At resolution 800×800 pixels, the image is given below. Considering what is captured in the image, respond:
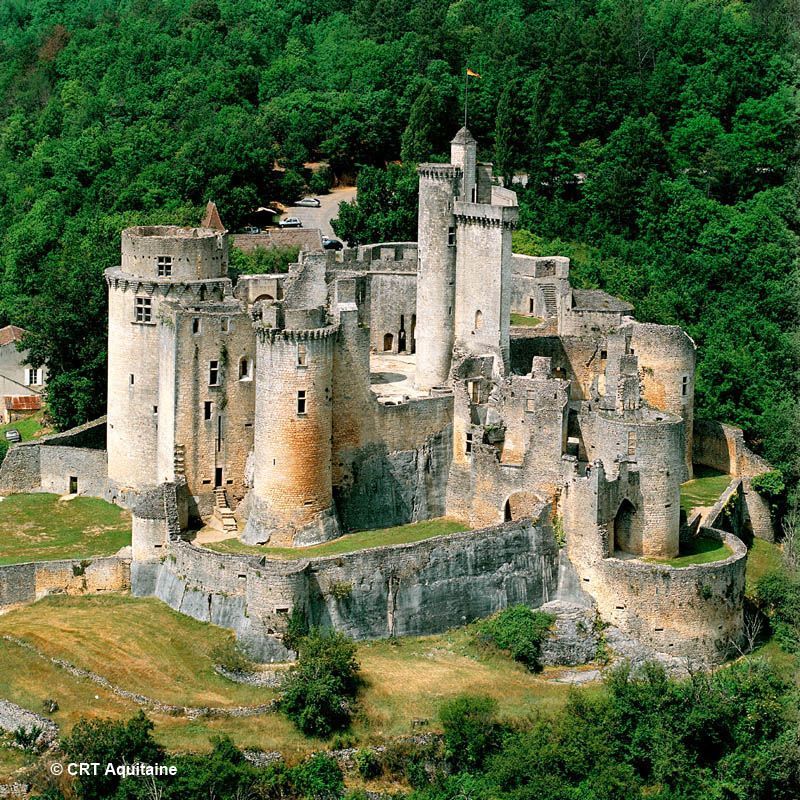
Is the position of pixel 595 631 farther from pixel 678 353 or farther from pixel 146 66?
pixel 146 66

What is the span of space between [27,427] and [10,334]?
7.28 meters

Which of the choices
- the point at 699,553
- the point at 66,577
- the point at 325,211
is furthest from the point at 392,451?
the point at 325,211

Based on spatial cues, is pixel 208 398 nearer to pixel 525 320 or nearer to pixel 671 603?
pixel 671 603

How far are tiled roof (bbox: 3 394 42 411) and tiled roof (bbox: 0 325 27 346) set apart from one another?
2.94 m

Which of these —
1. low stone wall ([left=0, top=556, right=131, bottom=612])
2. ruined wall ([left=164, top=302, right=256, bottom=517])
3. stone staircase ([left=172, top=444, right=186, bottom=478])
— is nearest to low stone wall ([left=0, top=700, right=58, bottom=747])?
low stone wall ([left=0, top=556, right=131, bottom=612])

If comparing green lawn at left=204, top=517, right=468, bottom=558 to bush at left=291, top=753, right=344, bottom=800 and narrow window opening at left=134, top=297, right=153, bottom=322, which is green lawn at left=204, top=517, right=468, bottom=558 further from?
narrow window opening at left=134, top=297, right=153, bottom=322

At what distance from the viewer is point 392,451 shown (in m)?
59.0

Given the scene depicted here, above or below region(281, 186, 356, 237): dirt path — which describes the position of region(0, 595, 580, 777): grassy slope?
below

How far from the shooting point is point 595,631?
2180 inches

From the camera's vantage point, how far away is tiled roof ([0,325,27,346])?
79000mm

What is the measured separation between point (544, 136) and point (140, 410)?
119 ft

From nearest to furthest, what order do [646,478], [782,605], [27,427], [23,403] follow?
[646,478] < [782,605] < [27,427] < [23,403]

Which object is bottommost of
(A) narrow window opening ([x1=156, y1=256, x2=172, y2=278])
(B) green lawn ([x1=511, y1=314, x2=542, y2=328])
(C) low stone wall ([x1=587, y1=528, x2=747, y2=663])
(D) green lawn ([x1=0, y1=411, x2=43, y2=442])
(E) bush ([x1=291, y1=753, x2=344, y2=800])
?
(E) bush ([x1=291, y1=753, x2=344, y2=800])

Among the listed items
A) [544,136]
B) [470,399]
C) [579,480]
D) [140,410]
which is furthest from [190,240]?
[544,136]
